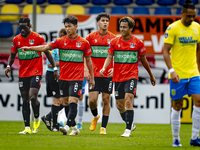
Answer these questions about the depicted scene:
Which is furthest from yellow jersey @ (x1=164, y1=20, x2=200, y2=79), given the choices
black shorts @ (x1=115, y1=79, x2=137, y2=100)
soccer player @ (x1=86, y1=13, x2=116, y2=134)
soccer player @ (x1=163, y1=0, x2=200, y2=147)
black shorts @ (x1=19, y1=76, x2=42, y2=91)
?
black shorts @ (x1=19, y1=76, x2=42, y2=91)

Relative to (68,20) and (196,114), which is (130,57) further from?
(196,114)

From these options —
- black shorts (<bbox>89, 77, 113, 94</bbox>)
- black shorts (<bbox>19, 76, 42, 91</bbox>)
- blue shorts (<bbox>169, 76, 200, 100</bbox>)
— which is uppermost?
blue shorts (<bbox>169, 76, 200, 100</bbox>)

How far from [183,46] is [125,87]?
6.05 ft

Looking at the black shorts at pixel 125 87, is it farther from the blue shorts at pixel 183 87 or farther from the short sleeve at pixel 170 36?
the short sleeve at pixel 170 36

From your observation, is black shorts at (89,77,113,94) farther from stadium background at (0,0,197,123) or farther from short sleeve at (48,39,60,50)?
stadium background at (0,0,197,123)

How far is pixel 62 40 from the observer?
729 cm

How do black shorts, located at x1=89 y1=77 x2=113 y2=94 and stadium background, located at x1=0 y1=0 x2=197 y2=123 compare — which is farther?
stadium background, located at x1=0 y1=0 x2=197 y2=123

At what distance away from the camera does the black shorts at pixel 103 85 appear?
26.5 ft

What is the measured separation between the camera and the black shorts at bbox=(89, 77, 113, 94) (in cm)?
808

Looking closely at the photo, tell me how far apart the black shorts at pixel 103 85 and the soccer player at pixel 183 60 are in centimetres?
260

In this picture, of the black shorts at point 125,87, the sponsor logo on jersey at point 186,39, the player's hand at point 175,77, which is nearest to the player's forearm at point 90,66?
the black shorts at point 125,87

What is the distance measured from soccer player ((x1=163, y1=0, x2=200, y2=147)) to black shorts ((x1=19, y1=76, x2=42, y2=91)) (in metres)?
2.95

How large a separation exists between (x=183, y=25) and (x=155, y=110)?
721cm

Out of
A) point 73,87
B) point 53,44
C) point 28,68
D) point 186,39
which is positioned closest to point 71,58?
point 53,44
